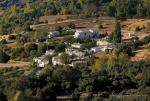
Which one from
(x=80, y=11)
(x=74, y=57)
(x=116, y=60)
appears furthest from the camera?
(x=80, y=11)

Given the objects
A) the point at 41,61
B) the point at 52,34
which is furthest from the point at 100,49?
the point at 52,34

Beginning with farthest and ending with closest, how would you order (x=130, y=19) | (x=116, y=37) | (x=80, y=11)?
(x=80, y=11)
(x=130, y=19)
(x=116, y=37)

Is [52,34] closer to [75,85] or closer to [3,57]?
[3,57]

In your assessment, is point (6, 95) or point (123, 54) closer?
point (6, 95)

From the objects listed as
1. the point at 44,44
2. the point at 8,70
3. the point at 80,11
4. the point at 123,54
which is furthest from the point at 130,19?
the point at 8,70

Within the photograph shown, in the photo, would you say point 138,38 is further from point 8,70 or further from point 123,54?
point 8,70
